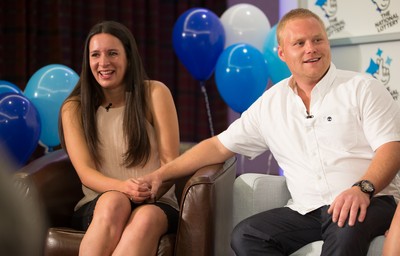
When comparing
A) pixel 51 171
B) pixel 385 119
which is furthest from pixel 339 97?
pixel 51 171

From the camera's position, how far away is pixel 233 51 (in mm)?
3088

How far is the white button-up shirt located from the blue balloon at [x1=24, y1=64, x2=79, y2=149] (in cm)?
137

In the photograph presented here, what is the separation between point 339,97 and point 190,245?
0.70 m

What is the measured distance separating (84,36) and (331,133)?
8.18ft

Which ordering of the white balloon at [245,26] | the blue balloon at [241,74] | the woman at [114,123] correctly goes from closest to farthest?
the woman at [114,123]
the blue balloon at [241,74]
the white balloon at [245,26]

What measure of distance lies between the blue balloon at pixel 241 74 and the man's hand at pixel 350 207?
1518 millimetres

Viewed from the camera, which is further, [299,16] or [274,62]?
[274,62]

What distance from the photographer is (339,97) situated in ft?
6.13

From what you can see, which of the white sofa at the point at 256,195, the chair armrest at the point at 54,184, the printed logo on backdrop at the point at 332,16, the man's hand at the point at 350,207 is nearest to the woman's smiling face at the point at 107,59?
the chair armrest at the point at 54,184

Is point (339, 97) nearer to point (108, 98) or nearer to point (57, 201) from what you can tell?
point (108, 98)

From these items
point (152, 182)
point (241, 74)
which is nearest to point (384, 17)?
point (241, 74)

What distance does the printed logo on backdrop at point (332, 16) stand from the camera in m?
2.86

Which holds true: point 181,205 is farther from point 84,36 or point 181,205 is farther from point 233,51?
point 84,36

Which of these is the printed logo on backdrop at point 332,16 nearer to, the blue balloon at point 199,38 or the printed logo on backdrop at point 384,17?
the printed logo on backdrop at point 384,17
